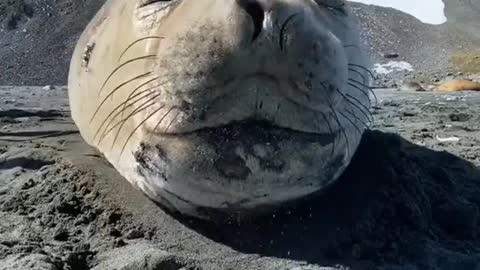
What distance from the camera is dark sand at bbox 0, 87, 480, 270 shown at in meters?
3.05

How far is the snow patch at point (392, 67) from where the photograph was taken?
1174 cm

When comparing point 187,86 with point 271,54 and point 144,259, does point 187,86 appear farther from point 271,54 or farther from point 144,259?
point 144,259

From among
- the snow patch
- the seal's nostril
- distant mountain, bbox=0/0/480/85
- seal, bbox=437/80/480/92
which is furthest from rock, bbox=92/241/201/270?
the snow patch

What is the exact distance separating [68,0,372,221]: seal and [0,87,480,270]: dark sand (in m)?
0.11

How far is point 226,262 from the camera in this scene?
119 inches

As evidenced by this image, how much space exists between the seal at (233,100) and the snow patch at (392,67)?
8.37 metres

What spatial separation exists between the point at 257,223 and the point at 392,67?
364 inches

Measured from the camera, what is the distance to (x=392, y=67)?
12.2 meters

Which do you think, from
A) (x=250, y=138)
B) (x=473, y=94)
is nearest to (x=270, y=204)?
(x=250, y=138)

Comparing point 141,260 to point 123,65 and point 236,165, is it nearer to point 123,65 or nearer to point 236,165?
point 236,165

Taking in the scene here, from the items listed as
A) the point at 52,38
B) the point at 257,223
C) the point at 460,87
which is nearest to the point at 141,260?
the point at 257,223

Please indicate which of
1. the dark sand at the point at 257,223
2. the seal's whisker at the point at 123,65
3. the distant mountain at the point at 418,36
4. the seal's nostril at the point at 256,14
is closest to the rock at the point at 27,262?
the dark sand at the point at 257,223

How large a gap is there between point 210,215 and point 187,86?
569mm

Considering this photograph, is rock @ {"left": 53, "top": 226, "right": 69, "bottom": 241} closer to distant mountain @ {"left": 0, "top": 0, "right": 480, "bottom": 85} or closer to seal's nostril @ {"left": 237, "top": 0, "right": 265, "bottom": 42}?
seal's nostril @ {"left": 237, "top": 0, "right": 265, "bottom": 42}
